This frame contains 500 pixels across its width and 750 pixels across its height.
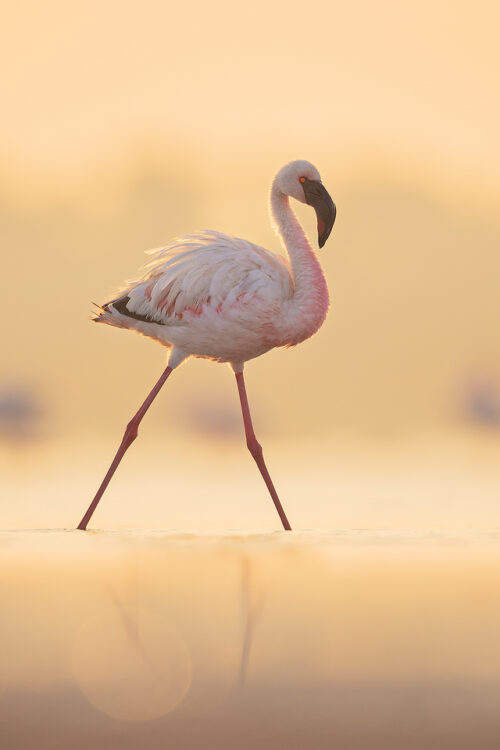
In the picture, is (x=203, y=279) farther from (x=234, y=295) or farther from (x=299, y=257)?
(x=299, y=257)

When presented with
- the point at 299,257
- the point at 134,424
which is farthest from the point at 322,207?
the point at 134,424

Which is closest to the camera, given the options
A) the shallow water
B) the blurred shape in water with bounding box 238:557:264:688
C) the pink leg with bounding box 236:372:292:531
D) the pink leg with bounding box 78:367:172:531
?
the shallow water

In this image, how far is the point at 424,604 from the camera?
5891 mm

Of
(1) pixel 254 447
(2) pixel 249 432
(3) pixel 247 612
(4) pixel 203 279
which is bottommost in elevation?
(1) pixel 254 447

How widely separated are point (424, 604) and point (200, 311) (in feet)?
14.1

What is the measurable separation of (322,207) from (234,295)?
1159 mm

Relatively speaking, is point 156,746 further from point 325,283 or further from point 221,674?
point 325,283

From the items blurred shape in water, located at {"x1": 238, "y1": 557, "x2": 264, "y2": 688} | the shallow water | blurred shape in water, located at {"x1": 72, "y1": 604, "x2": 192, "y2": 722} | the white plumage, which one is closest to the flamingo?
the white plumage

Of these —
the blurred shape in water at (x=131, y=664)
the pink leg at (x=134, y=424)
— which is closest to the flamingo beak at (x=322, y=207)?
the pink leg at (x=134, y=424)

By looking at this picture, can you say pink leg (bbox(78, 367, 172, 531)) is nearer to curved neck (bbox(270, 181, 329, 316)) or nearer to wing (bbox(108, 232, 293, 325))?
wing (bbox(108, 232, 293, 325))

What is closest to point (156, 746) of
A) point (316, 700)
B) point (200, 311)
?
point (316, 700)

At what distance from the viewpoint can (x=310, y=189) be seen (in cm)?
1006

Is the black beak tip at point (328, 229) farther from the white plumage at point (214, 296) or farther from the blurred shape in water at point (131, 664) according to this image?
the blurred shape in water at point (131, 664)

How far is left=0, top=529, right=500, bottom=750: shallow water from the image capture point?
369cm
